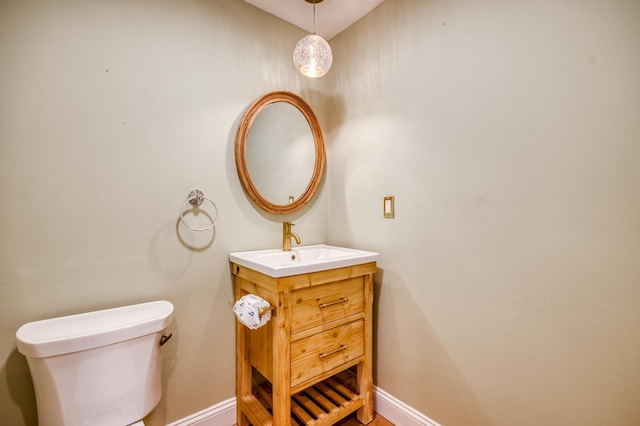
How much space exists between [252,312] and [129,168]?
2.86 feet

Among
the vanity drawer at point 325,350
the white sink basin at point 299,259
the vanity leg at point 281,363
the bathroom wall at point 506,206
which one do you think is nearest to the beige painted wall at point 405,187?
the bathroom wall at point 506,206

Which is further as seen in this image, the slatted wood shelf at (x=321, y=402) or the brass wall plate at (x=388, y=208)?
the brass wall plate at (x=388, y=208)

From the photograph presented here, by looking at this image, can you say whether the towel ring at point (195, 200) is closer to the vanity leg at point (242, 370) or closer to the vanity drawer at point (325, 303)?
the vanity leg at point (242, 370)

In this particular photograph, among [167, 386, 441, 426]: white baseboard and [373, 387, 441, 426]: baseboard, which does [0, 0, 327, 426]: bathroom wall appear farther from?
[373, 387, 441, 426]: baseboard

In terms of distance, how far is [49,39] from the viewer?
1144 mm

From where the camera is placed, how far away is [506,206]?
118cm

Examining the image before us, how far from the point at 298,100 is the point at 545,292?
164cm

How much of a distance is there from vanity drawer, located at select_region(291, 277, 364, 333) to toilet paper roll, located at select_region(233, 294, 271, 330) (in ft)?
0.43

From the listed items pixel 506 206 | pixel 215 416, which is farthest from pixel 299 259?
pixel 506 206

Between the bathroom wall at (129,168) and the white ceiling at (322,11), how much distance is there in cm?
8

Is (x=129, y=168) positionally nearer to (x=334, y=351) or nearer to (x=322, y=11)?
(x=334, y=351)

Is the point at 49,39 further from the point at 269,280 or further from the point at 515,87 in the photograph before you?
the point at 515,87

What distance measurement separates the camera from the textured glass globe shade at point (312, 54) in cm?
146

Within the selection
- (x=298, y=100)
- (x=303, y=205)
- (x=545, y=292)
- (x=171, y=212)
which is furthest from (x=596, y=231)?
(x=171, y=212)
